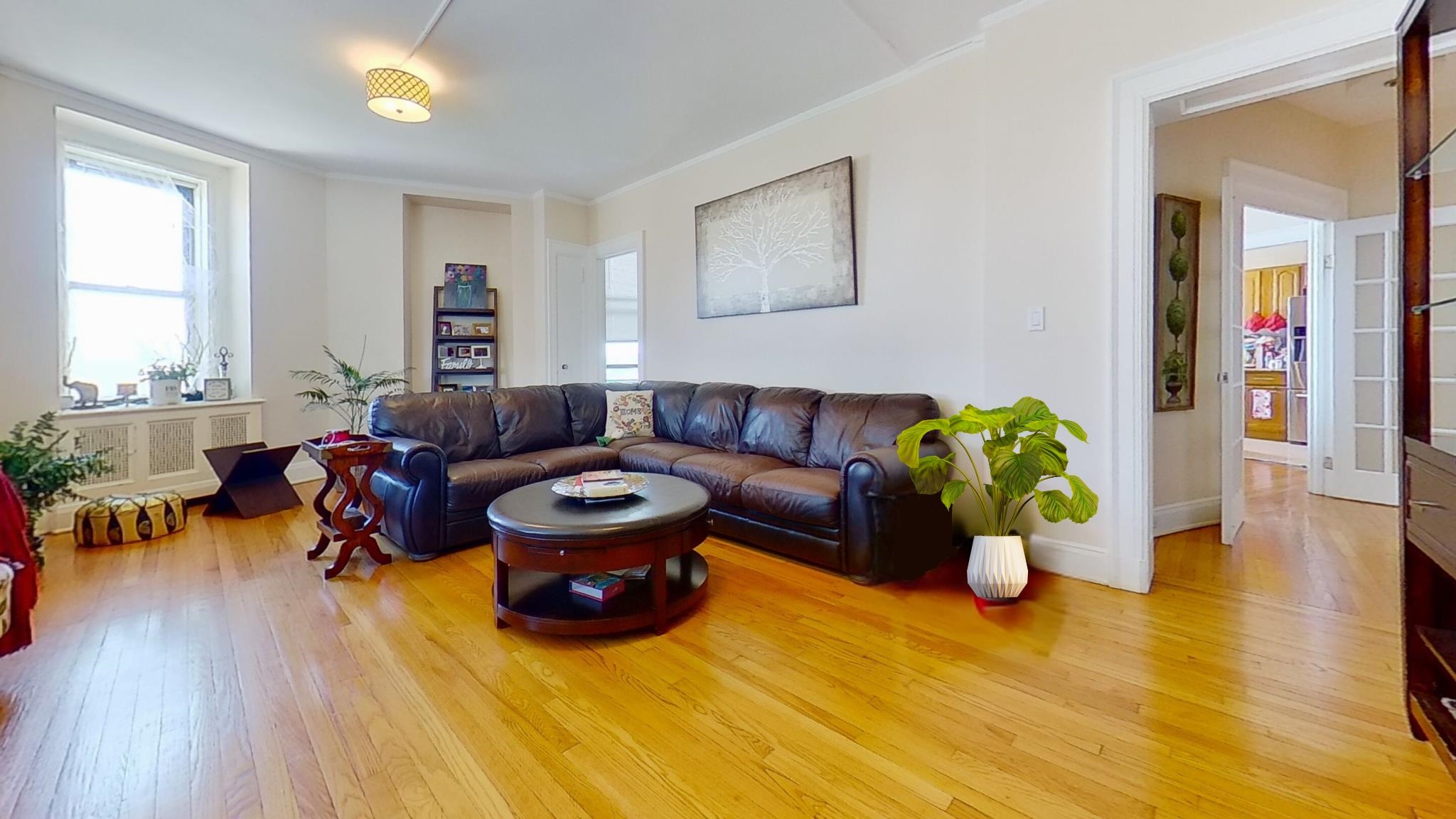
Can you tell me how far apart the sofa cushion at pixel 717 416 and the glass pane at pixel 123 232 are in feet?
13.1

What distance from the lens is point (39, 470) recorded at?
2.85 meters

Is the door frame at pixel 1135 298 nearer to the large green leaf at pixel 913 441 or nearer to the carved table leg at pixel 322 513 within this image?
the large green leaf at pixel 913 441

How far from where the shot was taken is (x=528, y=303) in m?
5.82

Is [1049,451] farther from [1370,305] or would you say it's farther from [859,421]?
[1370,305]

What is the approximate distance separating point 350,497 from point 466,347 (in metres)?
3.17

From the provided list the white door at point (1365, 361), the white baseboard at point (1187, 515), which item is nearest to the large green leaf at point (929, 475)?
the white baseboard at point (1187, 515)

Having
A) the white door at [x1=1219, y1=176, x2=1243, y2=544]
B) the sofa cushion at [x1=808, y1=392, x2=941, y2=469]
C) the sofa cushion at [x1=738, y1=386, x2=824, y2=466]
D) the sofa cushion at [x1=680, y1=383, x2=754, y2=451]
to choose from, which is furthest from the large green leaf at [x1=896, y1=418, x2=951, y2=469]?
the white door at [x1=1219, y1=176, x2=1243, y2=544]

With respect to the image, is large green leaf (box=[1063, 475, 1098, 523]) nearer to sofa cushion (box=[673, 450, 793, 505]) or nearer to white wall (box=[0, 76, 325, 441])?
sofa cushion (box=[673, 450, 793, 505])

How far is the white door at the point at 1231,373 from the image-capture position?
3.14 m

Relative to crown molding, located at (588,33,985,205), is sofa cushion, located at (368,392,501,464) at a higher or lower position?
lower

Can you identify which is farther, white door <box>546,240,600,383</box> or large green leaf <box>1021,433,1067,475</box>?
white door <box>546,240,600,383</box>

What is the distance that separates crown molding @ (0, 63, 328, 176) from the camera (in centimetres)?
340

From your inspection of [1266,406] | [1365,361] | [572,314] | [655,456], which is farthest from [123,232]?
[1266,406]

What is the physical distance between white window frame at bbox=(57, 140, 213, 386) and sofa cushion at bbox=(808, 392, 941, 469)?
470cm
